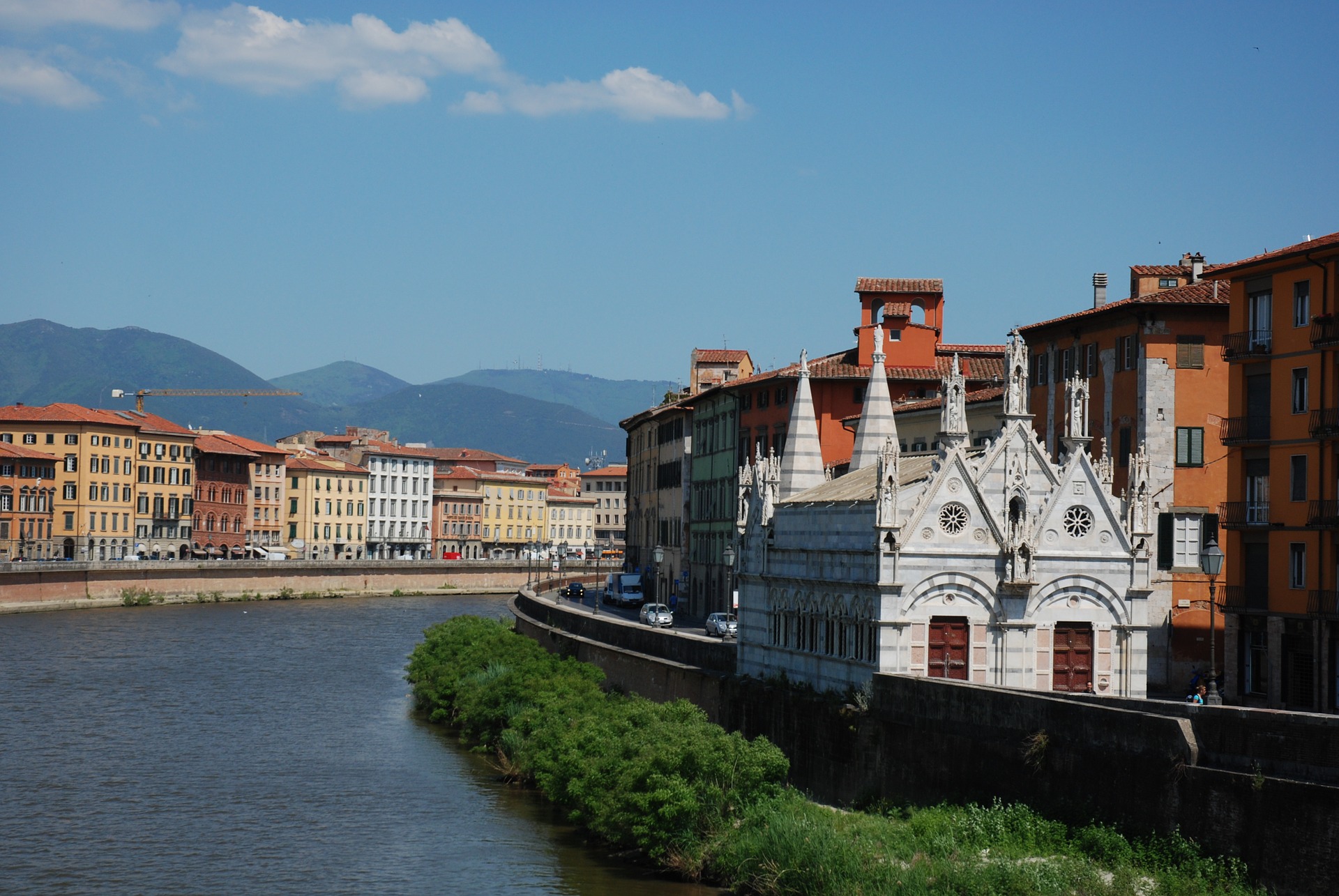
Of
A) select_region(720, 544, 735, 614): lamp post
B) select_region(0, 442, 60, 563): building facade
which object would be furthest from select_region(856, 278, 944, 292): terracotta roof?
select_region(0, 442, 60, 563): building facade

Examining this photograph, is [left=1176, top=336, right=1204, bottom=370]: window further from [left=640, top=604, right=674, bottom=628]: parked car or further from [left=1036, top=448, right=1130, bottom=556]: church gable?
[left=640, top=604, right=674, bottom=628]: parked car

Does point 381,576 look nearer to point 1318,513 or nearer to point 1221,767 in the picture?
point 1318,513

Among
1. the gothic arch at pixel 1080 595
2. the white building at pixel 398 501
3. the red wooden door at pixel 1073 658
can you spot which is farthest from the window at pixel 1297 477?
the white building at pixel 398 501

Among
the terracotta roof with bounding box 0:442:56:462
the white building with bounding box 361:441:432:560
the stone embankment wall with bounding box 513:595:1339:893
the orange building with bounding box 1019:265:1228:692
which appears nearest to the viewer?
the stone embankment wall with bounding box 513:595:1339:893

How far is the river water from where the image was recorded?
109ft

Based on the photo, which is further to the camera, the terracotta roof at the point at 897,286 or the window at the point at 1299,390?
the terracotta roof at the point at 897,286

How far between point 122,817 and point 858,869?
18.7 meters

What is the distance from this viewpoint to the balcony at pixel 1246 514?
1586 inches

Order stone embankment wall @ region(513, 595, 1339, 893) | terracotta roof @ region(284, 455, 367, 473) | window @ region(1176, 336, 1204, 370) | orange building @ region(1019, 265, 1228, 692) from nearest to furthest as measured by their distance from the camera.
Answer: stone embankment wall @ region(513, 595, 1339, 893) → orange building @ region(1019, 265, 1228, 692) → window @ region(1176, 336, 1204, 370) → terracotta roof @ region(284, 455, 367, 473)

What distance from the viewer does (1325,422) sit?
37.8 metres

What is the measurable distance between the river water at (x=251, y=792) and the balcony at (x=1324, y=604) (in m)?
15.3

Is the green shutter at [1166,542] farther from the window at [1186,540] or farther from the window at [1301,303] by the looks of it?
the window at [1301,303]

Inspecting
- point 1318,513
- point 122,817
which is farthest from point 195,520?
point 1318,513

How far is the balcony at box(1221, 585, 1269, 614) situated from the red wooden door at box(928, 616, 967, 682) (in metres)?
10.0
